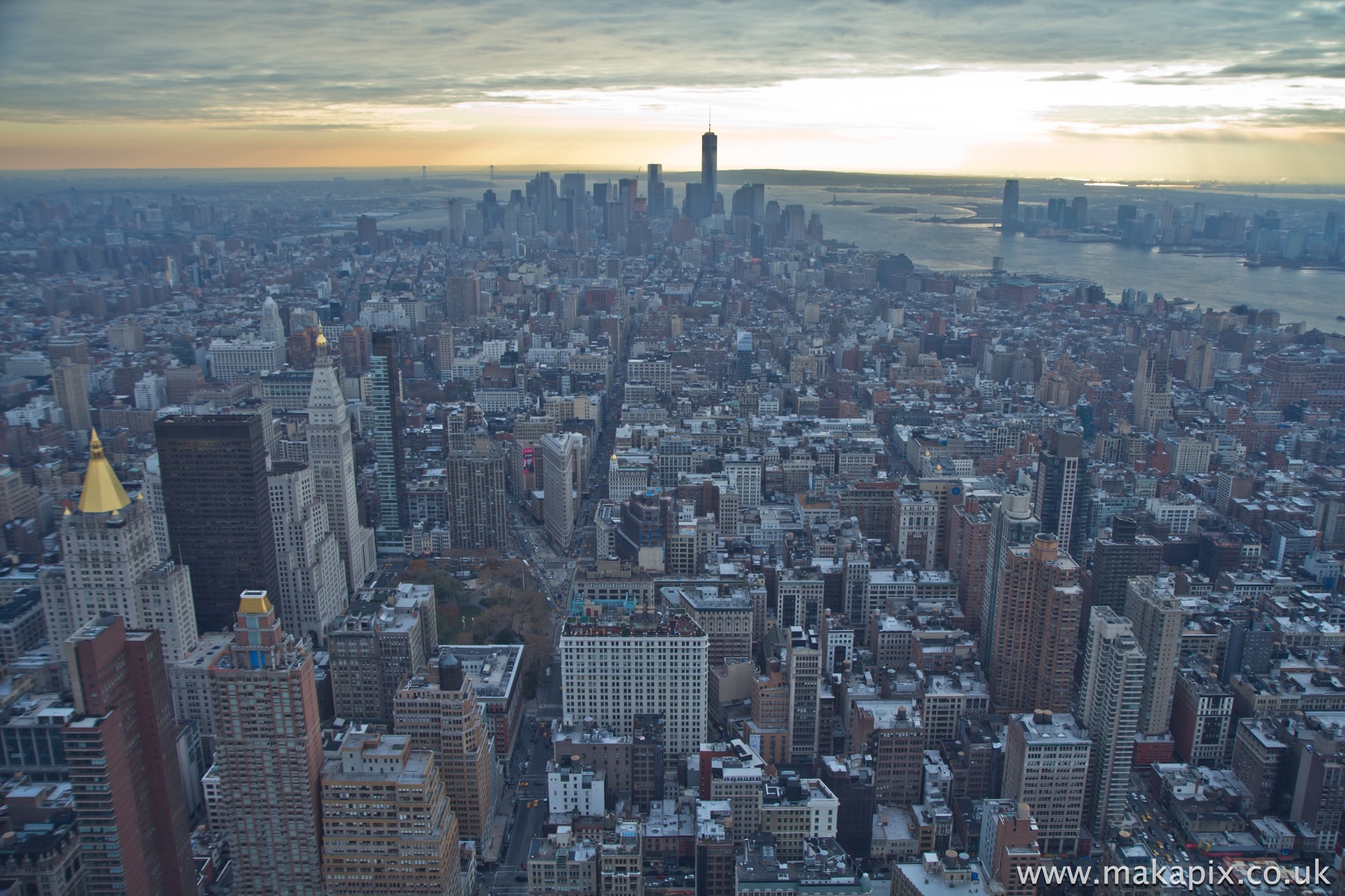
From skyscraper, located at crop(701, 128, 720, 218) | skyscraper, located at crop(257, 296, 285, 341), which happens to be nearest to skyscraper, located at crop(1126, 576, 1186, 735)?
skyscraper, located at crop(257, 296, 285, 341)

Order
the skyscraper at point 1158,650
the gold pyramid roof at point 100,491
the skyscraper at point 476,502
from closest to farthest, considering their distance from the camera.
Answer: the gold pyramid roof at point 100,491 < the skyscraper at point 1158,650 < the skyscraper at point 476,502

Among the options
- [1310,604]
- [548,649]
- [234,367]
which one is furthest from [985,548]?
[234,367]

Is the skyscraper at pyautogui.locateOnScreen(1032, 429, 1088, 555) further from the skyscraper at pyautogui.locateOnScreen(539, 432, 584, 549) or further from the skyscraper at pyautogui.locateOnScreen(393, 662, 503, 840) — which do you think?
the skyscraper at pyautogui.locateOnScreen(393, 662, 503, 840)

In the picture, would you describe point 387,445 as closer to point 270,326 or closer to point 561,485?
point 561,485

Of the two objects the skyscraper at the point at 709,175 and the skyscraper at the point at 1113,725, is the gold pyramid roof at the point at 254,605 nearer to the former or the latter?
the skyscraper at the point at 1113,725

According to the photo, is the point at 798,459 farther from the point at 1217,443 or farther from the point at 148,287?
the point at 148,287

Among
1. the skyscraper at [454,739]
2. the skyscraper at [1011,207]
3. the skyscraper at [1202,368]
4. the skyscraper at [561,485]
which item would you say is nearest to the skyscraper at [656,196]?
the skyscraper at [1011,207]
